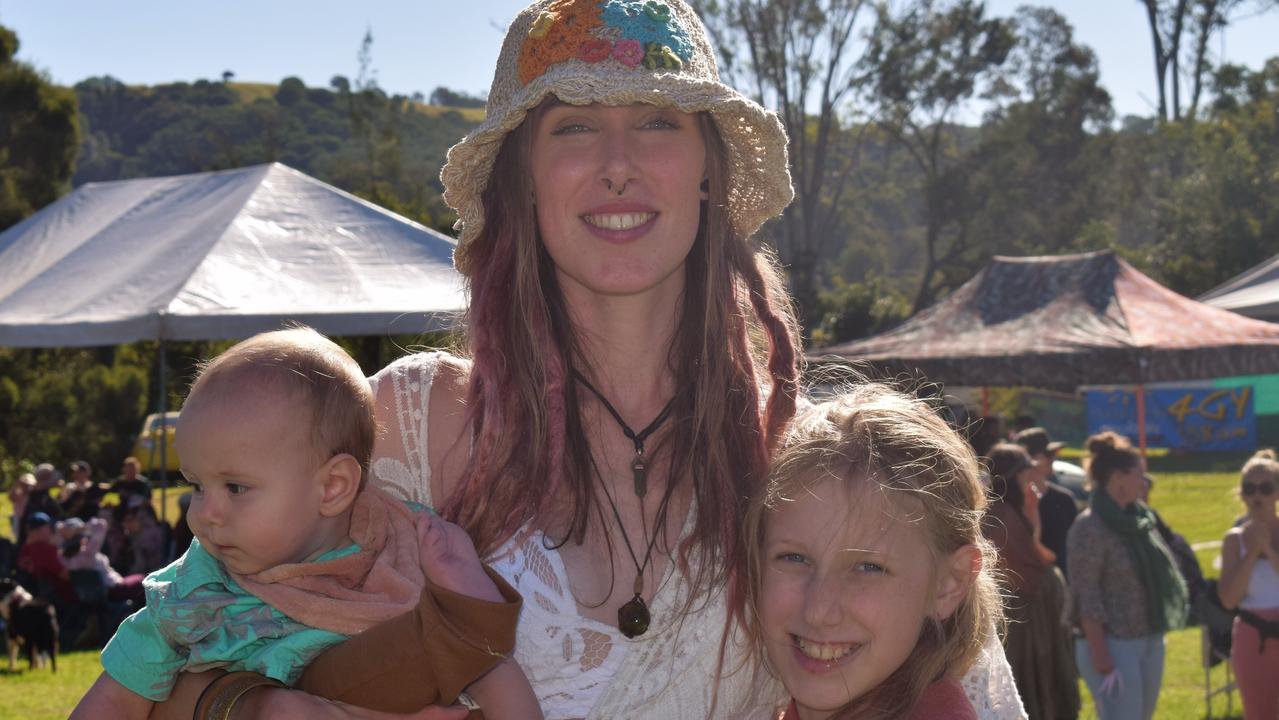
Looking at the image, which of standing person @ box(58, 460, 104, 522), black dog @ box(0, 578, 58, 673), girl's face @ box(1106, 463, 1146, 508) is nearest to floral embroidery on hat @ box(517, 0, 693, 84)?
girl's face @ box(1106, 463, 1146, 508)

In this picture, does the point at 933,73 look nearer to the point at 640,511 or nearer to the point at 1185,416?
the point at 1185,416

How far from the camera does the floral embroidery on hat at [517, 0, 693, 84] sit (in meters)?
2.15

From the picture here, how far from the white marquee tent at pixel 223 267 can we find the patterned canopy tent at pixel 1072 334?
11.5ft

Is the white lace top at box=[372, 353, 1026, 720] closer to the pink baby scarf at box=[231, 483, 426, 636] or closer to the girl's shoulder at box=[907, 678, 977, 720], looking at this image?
the girl's shoulder at box=[907, 678, 977, 720]

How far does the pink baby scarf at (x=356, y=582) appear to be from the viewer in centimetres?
178

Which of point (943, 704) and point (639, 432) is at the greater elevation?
point (639, 432)

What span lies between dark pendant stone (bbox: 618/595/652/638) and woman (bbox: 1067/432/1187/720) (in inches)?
227

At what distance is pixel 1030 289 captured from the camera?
11.7m

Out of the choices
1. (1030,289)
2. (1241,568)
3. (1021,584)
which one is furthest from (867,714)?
(1030,289)

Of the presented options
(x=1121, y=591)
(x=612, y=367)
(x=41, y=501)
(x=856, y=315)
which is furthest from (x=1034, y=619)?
(x=856, y=315)

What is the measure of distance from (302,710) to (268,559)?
0.81ft

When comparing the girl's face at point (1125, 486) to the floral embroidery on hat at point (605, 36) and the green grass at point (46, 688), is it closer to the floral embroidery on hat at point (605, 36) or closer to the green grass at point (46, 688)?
the floral embroidery on hat at point (605, 36)

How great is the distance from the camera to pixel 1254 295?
38.6 feet

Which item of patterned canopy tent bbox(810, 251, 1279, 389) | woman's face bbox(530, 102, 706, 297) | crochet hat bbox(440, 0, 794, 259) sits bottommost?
patterned canopy tent bbox(810, 251, 1279, 389)
